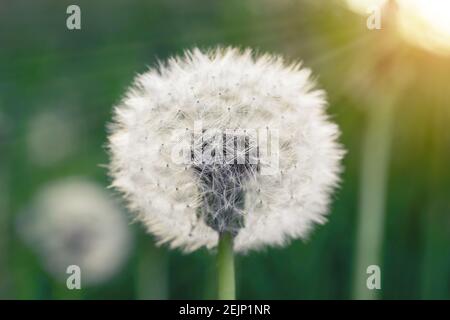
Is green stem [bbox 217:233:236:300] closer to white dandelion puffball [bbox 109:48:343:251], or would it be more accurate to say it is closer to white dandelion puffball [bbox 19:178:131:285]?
white dandelion puffball [bbox 109:48:343:251]

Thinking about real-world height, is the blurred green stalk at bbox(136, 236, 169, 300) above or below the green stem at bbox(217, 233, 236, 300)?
above

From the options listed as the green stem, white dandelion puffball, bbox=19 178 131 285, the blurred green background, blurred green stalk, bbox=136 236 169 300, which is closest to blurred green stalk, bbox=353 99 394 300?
the blurred green background

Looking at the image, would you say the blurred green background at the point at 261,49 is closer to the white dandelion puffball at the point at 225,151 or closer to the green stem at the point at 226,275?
the white dandelion puffball at the point at 225,151

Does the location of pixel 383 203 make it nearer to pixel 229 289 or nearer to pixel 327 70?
pixel 327 70

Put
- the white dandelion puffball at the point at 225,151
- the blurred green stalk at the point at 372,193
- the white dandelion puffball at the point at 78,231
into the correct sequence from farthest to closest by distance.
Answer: the white dandelion puffball at the point at 78,231, the blurred green stalk at the point at 372,193, the white dandelion puffball at the point at 225,151

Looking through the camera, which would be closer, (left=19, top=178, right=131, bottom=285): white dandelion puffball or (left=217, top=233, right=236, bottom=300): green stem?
(left=217, top=233, right=236, bottom=300): green stem

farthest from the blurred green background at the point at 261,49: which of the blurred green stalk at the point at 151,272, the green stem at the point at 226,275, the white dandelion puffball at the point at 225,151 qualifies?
the green stem at the point at 226,275

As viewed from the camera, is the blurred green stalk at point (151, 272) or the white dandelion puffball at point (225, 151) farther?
the blurred green stalk at point (151, 272)
